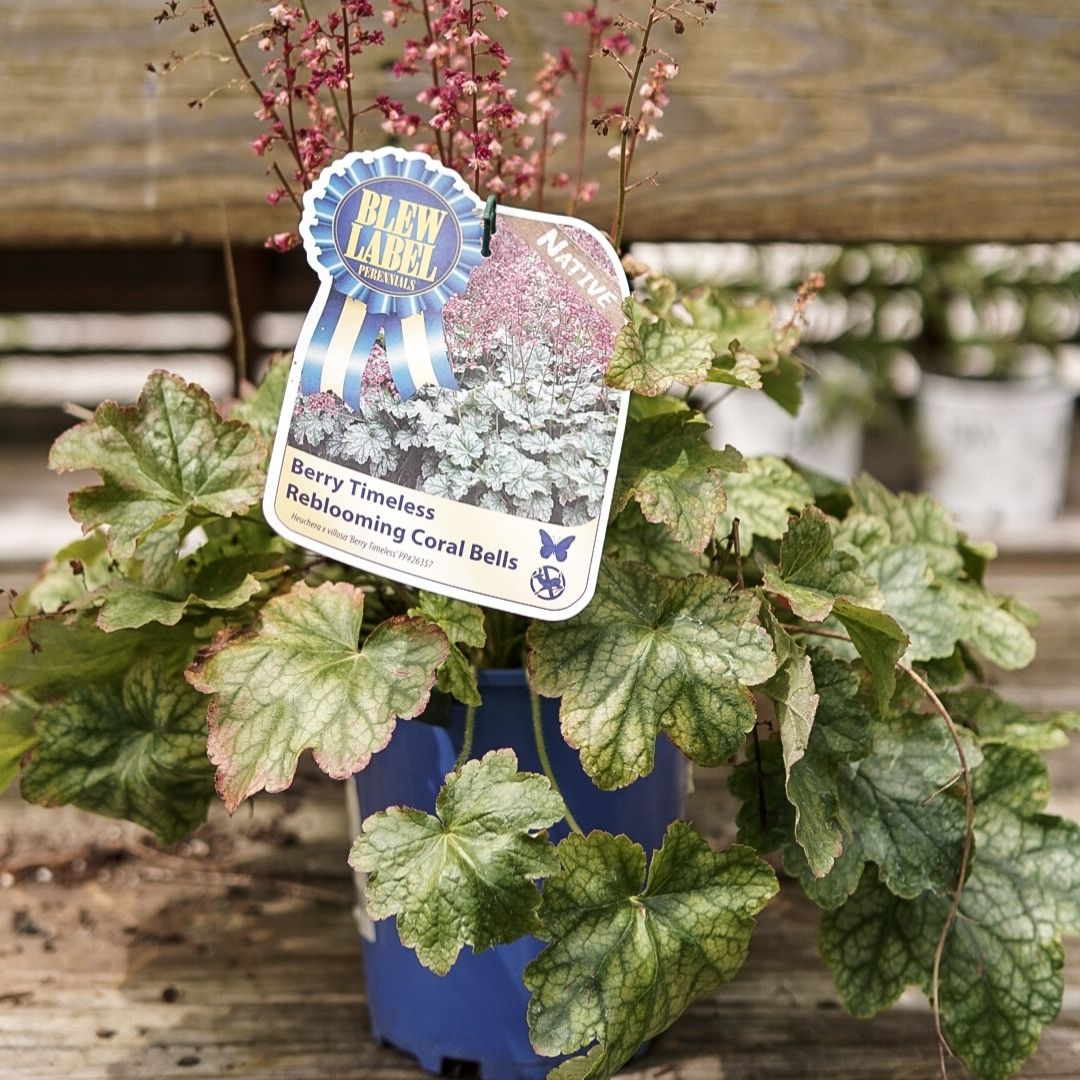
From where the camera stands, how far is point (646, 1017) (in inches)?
31.7

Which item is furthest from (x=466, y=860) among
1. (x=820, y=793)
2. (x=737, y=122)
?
(x=737, y=122)

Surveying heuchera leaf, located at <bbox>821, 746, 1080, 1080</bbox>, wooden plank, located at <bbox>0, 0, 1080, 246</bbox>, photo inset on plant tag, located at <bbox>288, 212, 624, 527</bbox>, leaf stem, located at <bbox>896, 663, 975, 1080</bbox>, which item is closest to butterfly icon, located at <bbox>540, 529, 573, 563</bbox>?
photo inset on plant tag, located at <bbox>288, 212, 624, 527</bbox>

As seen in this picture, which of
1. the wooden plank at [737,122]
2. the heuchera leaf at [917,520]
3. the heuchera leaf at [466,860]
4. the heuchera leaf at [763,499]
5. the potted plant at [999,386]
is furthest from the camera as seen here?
the potted plant at [999,386]

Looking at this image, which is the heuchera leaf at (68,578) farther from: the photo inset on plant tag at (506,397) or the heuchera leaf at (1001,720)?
the heuchera leaf at (1001,720)

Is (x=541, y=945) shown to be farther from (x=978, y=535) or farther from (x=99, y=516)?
(x=978, y=535)

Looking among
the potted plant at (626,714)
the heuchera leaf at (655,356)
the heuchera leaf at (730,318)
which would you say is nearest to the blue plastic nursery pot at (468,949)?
the potted plant at (626,714)

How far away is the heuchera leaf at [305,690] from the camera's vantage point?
797 millimetres

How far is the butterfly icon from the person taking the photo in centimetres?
84

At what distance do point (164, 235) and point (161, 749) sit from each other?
0.55 metres

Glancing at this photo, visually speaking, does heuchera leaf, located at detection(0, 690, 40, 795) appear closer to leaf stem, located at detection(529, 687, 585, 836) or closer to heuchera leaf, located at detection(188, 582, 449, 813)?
heuchera leaf, located at detection(188, 582, 449, 813)

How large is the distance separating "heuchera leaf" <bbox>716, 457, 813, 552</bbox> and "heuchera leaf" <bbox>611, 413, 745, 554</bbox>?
3.5 inches

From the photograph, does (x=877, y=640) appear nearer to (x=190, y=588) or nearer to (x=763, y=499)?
(x=763, y=499)

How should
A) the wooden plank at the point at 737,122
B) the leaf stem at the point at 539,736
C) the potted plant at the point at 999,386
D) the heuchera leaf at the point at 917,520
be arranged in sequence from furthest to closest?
1. the potted plant at the point at 999,386
2. the wooden plank at the point at 737,122
3. the heuchera leaf at the point at 917,520
4. the leaf stem at the point at 539,736

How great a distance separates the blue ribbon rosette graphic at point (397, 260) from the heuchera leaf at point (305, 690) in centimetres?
15
